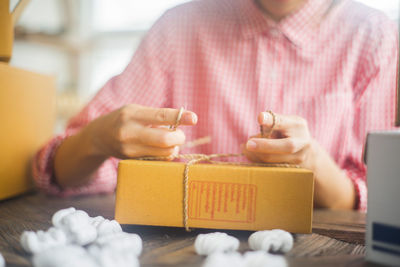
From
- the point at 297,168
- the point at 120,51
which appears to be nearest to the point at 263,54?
the point at 297,168

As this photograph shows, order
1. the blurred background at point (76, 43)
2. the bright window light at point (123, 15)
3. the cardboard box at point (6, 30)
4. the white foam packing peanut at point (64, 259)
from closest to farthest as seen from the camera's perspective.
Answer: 1. the white foam packing peanut at point (64, 259)
2. the cardboard box at point (6, 30)
3. the bright window light at point (123, 15)
4. the blurred background at point (76, 43)

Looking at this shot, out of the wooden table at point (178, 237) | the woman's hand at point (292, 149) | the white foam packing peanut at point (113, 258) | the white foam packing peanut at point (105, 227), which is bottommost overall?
the wooden table at point (178, 237)

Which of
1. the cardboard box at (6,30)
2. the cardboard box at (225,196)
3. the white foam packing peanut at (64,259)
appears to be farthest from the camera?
the cardboard box at (6,30)

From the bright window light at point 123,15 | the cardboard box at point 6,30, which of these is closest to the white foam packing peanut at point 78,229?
the cardboard box at point 6,30

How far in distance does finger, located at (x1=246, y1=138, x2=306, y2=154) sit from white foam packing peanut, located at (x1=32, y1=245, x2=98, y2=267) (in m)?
0.25

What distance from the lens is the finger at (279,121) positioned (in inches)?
17.7

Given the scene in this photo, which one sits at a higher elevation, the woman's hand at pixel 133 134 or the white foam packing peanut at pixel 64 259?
the woman's hand at pixel 133 134

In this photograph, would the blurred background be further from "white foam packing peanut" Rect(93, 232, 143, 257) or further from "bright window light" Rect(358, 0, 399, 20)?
"white foam packing peanut" Rect(93, 232, 143, 257)

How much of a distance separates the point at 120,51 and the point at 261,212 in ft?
6.32

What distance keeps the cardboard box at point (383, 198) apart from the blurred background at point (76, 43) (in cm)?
169

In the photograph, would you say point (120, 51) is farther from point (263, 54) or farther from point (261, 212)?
point (261, 212)

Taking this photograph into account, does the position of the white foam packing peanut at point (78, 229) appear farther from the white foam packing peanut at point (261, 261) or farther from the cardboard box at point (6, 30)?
the cardboard box at point (6, 30)

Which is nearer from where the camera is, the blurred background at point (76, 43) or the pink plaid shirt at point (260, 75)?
the pink plaid shirt at point (260, 75)

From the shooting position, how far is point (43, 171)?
2.16 ft
